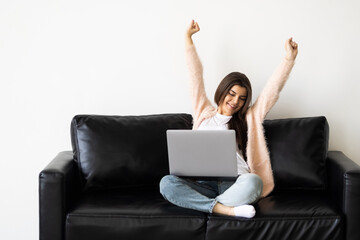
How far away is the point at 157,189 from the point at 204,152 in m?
0.52

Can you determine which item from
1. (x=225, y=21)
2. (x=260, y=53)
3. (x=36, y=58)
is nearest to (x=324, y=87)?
(x=260, y=53)

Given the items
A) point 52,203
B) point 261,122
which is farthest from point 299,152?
point 52,203

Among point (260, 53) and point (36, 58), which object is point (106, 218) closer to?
point (36, 58)

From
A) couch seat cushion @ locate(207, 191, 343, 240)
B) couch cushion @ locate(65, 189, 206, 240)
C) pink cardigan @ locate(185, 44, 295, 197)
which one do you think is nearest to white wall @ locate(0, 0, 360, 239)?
pink cardigan @ locate(185, 44, 295, 197)

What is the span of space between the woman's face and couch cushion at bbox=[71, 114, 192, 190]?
0.37 meters

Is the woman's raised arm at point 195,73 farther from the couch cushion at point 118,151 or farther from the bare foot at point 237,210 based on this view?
the bare foot at point 237,210

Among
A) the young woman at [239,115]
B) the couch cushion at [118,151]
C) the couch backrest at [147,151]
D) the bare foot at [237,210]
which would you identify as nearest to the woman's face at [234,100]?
the young woman at [239,115]

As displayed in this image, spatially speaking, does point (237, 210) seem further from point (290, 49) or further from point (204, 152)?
point (290, 49)

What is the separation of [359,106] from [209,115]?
3.39 ft

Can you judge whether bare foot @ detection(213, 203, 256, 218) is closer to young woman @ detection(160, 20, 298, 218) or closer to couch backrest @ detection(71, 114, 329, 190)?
young woman @ detection(160, 20, 298, 218)

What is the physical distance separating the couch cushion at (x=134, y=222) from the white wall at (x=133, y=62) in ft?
2.80

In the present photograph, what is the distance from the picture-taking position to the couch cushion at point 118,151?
2643 millimetres

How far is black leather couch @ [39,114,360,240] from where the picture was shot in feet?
7.38

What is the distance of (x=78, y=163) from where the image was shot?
267 cm
